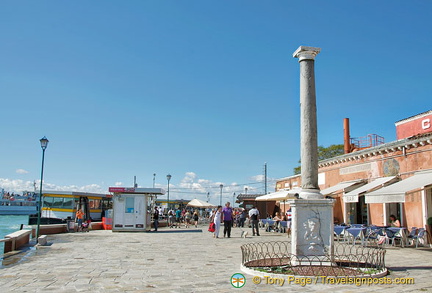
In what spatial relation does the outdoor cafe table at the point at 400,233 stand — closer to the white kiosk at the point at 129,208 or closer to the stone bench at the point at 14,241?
the white kiosk at the point at 129,208

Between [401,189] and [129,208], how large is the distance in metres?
14.3

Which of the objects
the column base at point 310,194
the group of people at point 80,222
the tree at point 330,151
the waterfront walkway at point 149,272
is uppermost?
the tree at point 330,151

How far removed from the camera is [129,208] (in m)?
22.5

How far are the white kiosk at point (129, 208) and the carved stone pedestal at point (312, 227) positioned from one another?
14.5m

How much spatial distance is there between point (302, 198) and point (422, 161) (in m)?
9.55

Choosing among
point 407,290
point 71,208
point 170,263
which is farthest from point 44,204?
point 407,290

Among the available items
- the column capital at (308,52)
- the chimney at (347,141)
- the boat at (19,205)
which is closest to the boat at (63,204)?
the chimney at (347,141)

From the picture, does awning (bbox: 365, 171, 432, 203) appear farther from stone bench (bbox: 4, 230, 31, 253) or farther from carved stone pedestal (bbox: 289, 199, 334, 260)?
stone bench (bbox: 4, 230, 31, 253)

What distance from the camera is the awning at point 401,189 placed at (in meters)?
13.9

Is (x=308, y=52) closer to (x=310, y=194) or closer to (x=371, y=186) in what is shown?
(x=310, y=194)

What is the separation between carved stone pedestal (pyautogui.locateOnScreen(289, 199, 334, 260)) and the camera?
29.2 feet

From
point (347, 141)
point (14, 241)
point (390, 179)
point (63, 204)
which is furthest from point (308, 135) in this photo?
point (63, 204)

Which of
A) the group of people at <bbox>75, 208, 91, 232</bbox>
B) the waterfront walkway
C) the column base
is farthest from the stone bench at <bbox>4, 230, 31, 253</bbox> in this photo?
the column base

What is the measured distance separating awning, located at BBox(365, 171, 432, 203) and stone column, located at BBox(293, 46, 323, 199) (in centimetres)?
619
